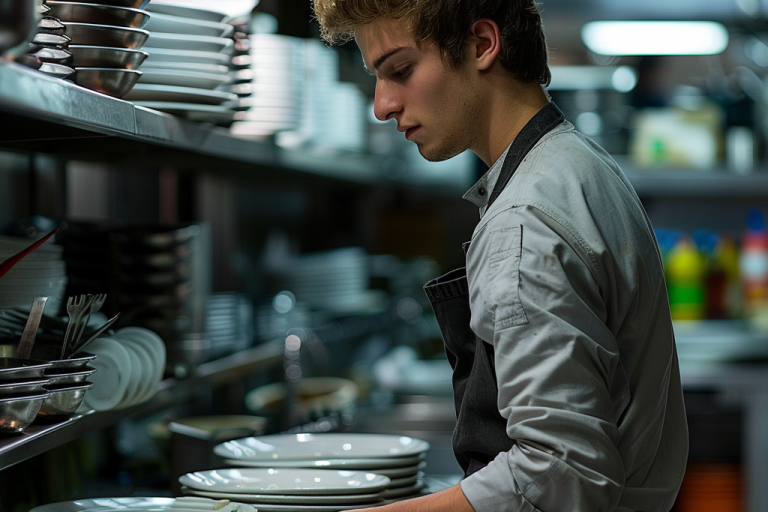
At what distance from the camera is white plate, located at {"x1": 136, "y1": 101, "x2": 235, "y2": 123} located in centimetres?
147

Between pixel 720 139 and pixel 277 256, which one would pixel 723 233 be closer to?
pixel 720 139

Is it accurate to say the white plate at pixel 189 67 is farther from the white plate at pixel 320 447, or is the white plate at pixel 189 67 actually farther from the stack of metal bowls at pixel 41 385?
the white plate at pixel 320 447

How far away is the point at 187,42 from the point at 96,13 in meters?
0.31

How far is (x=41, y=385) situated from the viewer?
3.48 feet

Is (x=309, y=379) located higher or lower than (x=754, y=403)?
higher

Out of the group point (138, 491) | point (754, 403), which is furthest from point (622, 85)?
point (138, 491)

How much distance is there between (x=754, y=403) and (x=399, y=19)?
256 centimetres

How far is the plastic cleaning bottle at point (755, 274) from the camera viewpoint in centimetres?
377

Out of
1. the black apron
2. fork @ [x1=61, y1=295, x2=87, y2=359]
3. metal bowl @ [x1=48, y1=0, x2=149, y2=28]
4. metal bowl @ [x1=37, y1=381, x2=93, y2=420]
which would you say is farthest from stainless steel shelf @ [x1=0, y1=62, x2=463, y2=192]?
the black apron

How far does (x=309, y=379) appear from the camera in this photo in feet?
9.90

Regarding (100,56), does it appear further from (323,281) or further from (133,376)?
(323,281)

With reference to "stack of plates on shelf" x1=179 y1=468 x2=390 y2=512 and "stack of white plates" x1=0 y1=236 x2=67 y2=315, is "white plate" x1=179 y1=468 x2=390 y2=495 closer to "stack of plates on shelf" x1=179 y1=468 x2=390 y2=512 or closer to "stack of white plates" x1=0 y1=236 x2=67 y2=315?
"stack of plates on shelf" x1=179 y1=468 x2=390 y2=512

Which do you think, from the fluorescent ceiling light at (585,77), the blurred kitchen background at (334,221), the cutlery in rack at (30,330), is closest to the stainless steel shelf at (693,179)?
the blurred kitchen background at (334,221)

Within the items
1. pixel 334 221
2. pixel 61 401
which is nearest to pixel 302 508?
pixel 61 401
